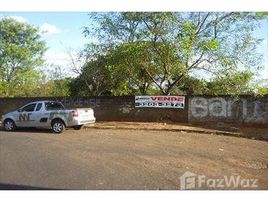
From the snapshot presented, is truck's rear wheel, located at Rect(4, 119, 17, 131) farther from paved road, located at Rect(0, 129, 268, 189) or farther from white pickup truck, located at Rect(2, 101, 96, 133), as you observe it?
paved road, located at Rect(0, 129, 268, 189)

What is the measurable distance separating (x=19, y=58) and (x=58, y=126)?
187 inches

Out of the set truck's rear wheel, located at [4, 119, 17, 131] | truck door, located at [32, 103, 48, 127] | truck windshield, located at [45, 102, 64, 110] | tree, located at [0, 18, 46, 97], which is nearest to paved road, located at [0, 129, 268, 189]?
truck door, located at [32, 103, 48, 127]

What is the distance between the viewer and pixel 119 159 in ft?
35.6

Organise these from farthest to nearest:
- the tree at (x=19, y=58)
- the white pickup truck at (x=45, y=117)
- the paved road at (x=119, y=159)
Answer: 1. the tree at (x=19, y=58)
2. the white pickup truck at (x=45, y=117)
3. the paved road at (x=119, y=159)

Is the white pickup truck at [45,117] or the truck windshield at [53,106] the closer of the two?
the white pickup truck at [45,117]

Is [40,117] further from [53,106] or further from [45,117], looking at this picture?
[53,106]

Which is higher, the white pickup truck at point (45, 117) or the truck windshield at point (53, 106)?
the truck windshield at point (53, 106)

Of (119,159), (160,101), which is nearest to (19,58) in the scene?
(160,101)

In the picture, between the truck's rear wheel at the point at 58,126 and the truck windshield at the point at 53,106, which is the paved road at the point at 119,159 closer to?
the truck's rear wheel at the point at 58,126

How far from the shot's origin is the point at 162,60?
1869 centimetres

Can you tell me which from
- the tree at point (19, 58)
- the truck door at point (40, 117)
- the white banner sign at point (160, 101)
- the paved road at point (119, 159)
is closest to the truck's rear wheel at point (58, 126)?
the truck door at point (40, 117)

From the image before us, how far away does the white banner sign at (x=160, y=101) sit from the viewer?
64.3 feet

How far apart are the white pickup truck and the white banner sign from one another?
13.9 feet

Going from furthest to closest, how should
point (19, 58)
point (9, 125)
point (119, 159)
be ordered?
point (19, 58)
point (9, 125)
point (119, 159)
